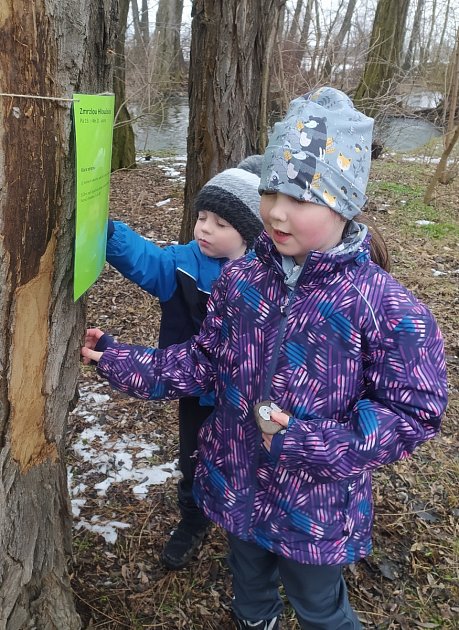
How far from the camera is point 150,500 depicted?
2514 mm

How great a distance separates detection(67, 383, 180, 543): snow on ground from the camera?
7.76 feet

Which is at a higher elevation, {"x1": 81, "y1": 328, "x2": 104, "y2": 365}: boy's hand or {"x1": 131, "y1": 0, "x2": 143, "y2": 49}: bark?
{"x1": 131, "y1": 0, "x2": 143, "y2": 49}: bark

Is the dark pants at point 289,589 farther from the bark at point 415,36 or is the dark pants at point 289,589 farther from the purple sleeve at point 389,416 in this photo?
the bark at point 415,36

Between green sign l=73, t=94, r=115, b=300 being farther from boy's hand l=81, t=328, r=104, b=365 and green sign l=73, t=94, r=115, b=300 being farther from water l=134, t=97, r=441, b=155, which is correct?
water l=134, t=97, r=441, b=155

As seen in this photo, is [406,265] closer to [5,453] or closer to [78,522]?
[78,522]

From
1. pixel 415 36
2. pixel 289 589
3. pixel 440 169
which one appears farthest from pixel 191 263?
pixel 415 36

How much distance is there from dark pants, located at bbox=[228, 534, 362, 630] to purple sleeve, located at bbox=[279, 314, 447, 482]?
47cm

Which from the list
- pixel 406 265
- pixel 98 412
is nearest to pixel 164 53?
pixel 406 265

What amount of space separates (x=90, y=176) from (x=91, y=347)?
1.96ft

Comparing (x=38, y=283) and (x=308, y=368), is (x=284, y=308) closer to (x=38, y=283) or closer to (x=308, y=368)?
(x=308, y=368)

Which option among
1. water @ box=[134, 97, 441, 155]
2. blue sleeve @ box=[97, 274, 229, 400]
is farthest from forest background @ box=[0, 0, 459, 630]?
water @ box=[134, 97, 441, 155]

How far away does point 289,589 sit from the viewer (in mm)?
1699

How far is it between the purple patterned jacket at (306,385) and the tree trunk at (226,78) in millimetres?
2015

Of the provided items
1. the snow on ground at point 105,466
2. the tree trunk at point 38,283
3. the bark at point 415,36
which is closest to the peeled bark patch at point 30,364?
the tree trunk at point 38,283
